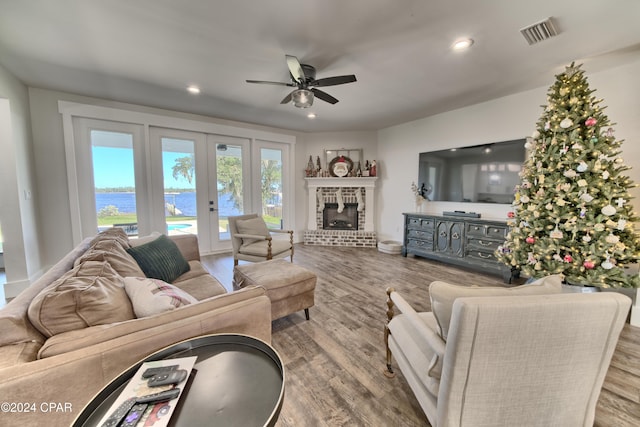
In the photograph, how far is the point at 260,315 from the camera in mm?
1238

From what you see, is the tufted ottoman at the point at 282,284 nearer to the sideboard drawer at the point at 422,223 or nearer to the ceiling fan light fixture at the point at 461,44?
the ceiling fan light fixture at the point at 461,44

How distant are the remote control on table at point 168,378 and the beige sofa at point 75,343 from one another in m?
0.19

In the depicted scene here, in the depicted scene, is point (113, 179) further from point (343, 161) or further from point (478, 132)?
point (478, 132)

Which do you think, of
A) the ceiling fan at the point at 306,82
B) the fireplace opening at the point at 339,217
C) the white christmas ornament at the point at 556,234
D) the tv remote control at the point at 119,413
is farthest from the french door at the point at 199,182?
the white christmas ornament at the point at 556,234

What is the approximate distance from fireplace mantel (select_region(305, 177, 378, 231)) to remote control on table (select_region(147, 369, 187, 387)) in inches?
193

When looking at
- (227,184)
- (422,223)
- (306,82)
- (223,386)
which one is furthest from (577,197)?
(227,184)

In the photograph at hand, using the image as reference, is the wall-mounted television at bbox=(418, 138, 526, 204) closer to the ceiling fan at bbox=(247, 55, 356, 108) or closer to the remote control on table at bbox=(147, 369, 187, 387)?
the ceiling fan at bbox=(247, 55, 356, 108)

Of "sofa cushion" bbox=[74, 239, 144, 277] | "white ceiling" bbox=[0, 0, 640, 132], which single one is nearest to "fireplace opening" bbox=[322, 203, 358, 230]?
"white ceiling" bbox=[0, 0, 640, 132]

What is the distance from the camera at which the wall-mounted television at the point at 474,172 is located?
11.3 feet

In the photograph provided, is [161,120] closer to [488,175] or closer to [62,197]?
[62,197]

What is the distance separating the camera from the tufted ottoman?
85.4 inches

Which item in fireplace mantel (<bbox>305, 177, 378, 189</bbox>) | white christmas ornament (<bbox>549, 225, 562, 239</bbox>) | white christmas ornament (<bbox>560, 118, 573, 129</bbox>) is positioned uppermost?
white christmas ornament (<bbox>560, 118, 573, 129</bbox>)

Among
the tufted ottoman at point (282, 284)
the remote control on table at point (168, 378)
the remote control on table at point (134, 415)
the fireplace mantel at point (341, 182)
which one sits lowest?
the tufted ottoman at point (282, 284)

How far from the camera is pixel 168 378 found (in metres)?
0.82
